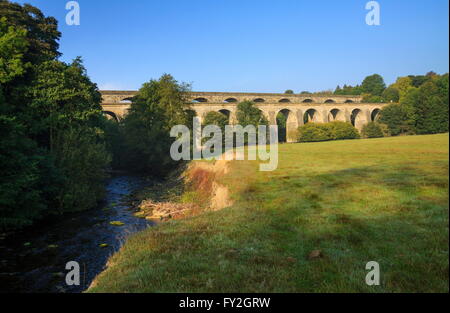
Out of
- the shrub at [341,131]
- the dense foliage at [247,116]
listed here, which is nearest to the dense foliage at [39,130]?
the dense foliage at [247,116]

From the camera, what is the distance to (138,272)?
7543mm

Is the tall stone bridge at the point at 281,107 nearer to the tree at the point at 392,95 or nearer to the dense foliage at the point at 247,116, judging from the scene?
the dense foliage at the point at 247,116

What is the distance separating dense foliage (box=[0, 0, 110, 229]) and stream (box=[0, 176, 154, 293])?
54.1 inches

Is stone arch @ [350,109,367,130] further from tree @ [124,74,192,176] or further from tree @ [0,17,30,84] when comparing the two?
tree @ [0,17,30,84]

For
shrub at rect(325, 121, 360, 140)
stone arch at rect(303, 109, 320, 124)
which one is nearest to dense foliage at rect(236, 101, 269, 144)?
shrub at rect(325, 121, 360, 140)

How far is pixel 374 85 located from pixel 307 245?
180 m

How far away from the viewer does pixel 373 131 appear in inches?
3199

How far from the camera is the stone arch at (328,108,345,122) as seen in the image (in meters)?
95.8

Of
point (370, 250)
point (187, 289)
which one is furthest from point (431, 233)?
point (187, 289)

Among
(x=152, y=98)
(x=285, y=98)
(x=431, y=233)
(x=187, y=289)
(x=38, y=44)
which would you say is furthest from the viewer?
(x=285, y=98)

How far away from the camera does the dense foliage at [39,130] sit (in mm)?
15602
